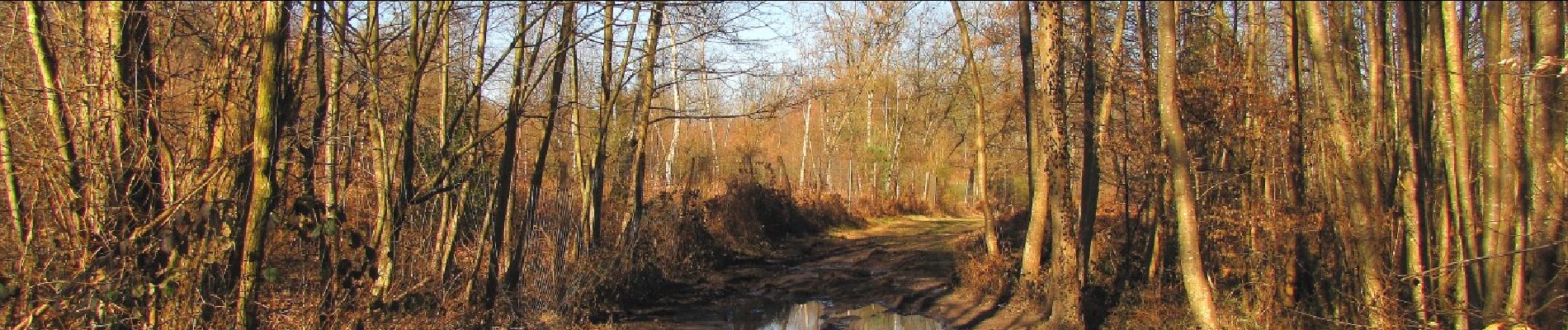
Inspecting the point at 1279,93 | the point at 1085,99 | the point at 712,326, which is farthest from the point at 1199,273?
the point at 712,326

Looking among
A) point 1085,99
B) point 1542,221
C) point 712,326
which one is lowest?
point 712,326

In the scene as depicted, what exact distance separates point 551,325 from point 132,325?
4420mm

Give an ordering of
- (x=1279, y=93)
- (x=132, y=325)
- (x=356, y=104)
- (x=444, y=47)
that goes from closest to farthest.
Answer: (x=132, y=325) < (x=356, y=104) < (x=1279, y=93) < (x=444, y=47)

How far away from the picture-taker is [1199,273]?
7.76 metres

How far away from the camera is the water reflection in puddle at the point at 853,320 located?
11250 mm

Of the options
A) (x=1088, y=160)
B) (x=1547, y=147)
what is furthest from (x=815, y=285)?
(x=1547, y=147)

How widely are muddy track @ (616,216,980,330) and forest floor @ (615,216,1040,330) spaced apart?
0.01 metres

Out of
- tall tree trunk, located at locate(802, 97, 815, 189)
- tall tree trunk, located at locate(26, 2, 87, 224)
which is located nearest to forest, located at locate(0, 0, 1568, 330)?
tall tree trunk, located at locate(26, 2, 87, 224)

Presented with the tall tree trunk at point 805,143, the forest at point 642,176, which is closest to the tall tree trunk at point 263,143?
the forest at point 642,176

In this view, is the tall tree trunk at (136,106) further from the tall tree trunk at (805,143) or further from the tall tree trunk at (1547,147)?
the tall tree trunk at (805,143)

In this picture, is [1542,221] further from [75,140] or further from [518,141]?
[75,140]

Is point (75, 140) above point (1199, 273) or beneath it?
above

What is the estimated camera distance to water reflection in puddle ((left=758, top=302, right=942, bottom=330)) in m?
11.2

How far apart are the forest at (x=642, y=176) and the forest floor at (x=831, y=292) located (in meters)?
0.10
